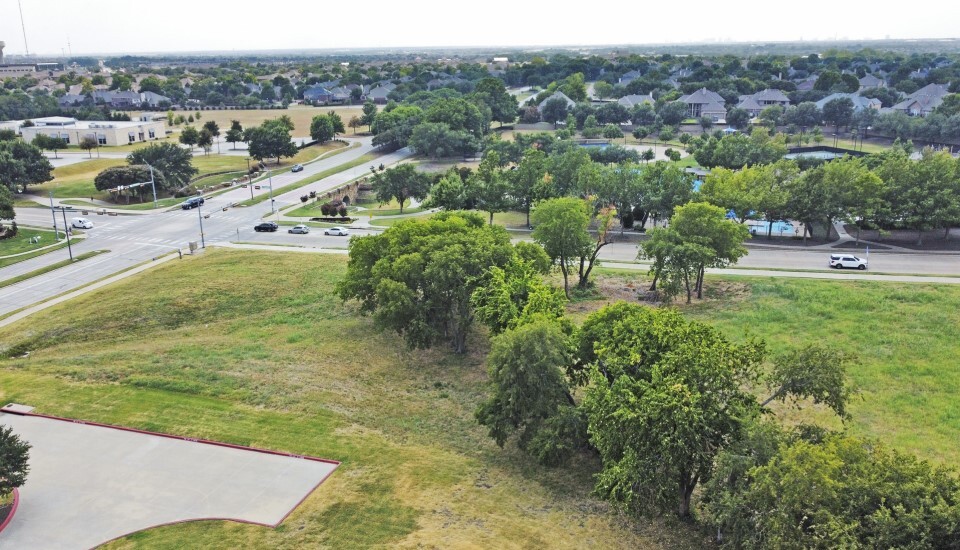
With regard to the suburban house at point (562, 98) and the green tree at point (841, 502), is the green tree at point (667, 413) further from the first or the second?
the suburban house at point (562, 98)

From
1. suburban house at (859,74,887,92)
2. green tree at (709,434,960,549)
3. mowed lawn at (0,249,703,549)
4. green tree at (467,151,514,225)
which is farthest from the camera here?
suburban house at (859,74,887,92)

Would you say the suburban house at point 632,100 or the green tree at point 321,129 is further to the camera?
the suburban house at point 632,100

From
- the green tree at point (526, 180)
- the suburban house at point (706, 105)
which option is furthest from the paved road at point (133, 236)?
the suburban house at point (706, 105)

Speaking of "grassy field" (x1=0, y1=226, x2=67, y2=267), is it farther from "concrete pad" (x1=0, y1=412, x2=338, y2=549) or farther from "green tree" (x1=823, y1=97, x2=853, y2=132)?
"green tree" (x1=823, y1=97, x2=853, y2=132)

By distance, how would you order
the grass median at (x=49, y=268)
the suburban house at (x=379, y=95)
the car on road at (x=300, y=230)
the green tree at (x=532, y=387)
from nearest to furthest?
the green tree at (x=532, y=387)
the grass median at (x=49, y=268)
the car on road at (x=300, y=230)
the suburban house at (x=379, y=95)

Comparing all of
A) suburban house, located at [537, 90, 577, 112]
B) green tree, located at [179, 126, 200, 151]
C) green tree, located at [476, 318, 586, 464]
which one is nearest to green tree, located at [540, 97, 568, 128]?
suburban house, located at [537, 90, 577, 112]

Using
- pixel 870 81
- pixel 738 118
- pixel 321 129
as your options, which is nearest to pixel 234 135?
pixel 321 129
